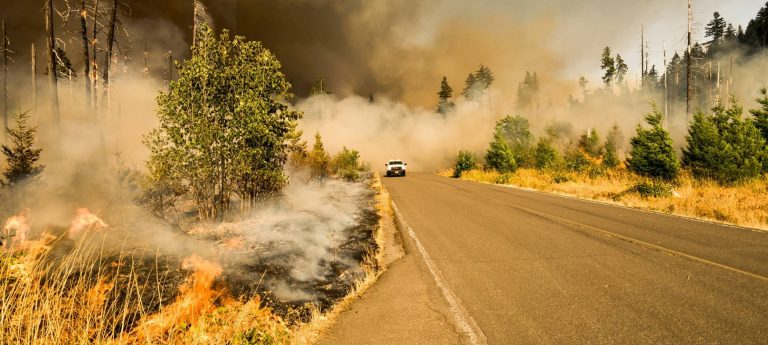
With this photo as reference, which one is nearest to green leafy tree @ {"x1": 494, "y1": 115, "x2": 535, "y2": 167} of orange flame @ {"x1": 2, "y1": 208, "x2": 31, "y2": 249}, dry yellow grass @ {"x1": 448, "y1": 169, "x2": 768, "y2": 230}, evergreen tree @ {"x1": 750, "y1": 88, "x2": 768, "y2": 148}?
dry yellow grass @ {"x1": 448, "y1": 169, "x2": 768, "y2": 230}

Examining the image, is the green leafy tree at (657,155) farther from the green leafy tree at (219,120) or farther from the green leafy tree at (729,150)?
the green leafy tree at (219,120)

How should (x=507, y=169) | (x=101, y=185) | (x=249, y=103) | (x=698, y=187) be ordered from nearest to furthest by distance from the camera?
(x=249, y=103), (x=698, y=187), (x=101, y=185), (x=507, y=169)

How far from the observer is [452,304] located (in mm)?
4875

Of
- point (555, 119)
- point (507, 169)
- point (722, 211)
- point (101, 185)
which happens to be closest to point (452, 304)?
point (722, 211)

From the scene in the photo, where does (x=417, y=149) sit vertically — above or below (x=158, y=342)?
above

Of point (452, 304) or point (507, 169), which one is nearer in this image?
point (452, 304)

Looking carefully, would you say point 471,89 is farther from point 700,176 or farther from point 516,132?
point 700,176

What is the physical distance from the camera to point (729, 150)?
1720 cm

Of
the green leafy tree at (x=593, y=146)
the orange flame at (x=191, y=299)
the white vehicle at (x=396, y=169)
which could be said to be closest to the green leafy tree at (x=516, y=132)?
the green leafy tree at (x=593, y=146)

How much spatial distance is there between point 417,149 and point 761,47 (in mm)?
64174

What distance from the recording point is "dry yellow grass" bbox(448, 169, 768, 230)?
1014cm

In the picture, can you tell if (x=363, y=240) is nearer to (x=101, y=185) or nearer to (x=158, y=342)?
(x=158, y=342)

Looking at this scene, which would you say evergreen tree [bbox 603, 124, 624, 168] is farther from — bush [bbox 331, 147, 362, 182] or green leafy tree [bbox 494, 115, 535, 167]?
bush [bbox 331, 147, 362, 182]

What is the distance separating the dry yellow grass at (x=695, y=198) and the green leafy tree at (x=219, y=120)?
13501mm
